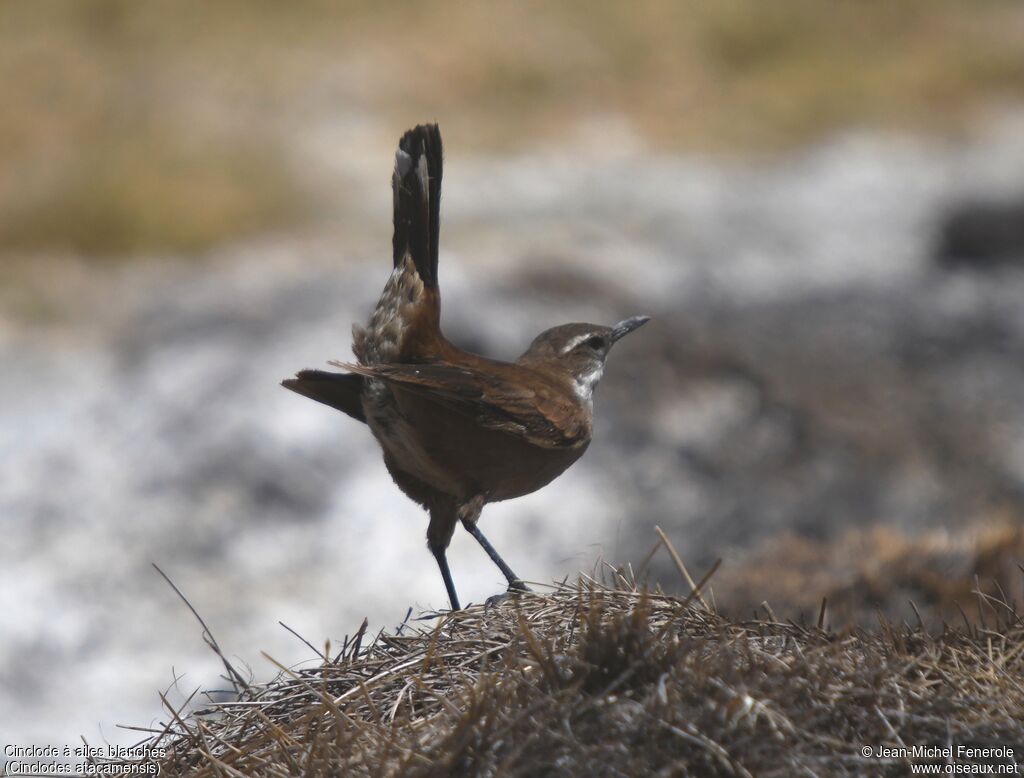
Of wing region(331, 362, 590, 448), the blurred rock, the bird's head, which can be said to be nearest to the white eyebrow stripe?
the bird's head

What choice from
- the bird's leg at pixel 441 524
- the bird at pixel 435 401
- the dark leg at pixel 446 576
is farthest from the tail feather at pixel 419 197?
the dark leg at pixel 446 576

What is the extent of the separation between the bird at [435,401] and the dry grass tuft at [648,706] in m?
1.38

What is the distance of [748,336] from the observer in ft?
37.2

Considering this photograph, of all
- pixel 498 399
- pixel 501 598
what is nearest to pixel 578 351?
pixel 498 399

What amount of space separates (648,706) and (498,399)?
217cm

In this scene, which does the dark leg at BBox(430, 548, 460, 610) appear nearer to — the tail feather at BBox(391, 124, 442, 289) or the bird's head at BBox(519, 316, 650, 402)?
the bird's head at BBox(519, 316, 650, 402)

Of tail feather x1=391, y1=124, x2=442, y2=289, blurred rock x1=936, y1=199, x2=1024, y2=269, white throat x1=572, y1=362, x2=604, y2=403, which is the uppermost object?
blurred rock x1=936, y1=199, x2=1024, y2=269

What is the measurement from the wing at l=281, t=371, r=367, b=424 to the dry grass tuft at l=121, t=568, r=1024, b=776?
1.71 m

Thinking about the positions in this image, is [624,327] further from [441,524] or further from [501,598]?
[501,598]

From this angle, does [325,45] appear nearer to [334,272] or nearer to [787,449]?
[334,272]

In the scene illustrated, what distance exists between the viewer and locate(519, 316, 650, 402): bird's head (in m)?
5.49

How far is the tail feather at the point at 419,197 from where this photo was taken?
475 centimetres

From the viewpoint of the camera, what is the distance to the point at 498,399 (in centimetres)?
472

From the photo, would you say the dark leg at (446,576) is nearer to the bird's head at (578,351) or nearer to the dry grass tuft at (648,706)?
the bird's head at (578,351)
